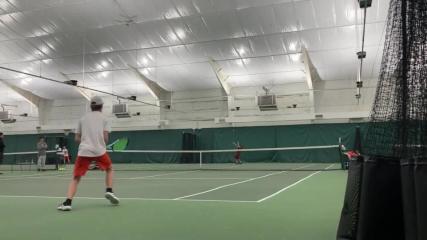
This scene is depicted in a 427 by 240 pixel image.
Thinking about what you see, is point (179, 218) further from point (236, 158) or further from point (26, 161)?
point (26, 161)

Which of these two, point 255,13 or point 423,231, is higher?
point 255,13

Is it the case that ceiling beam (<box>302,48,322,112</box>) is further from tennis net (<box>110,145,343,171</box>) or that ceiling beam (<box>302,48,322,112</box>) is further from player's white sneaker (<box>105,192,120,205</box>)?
player's white sneaker (<box>105,192,120,205</box>)

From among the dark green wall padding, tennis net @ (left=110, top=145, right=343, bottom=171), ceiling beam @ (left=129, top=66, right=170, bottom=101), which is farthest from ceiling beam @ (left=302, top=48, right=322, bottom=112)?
ceiling beam @ (left=129, top=66, right=170, bottom=101)

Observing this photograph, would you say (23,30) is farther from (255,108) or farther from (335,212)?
(335,212)

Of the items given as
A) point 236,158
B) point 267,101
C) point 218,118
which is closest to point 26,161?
point 218,118

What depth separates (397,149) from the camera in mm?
2873

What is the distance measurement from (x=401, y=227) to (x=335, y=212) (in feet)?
7.50

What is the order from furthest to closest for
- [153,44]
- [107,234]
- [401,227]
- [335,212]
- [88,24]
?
1. [153,44]
2. [88,24]
3. [335,212]
4. [107,234]
5. [401,227]

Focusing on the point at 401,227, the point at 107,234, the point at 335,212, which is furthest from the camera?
the point at 335,212

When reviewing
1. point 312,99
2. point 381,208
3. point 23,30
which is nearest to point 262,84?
point 312,99

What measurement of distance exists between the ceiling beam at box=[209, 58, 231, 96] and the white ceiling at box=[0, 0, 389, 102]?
0.30 metres

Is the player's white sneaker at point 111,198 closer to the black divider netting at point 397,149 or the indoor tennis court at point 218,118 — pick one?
the indoor tennis court at point 218,118

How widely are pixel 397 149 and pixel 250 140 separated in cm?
2360

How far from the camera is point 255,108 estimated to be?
27234mm
